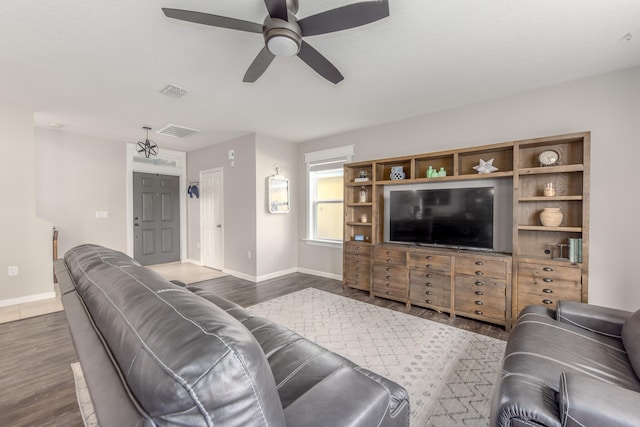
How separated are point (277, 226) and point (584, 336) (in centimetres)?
419

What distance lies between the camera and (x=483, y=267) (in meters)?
3.00

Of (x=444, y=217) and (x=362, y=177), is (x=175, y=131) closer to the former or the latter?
(x=362, y=177)

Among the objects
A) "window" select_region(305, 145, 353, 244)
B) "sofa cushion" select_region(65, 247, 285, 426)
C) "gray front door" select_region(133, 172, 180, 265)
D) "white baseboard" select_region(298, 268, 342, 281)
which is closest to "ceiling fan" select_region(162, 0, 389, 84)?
"sofa cushion" select_region(65, 247, 285, 426)

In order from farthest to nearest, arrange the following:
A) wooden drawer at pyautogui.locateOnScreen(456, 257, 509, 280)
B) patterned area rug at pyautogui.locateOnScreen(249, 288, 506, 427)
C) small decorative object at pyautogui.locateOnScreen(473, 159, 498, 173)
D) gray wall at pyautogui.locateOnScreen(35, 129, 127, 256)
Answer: gray wall at pyautogui.locateOnScreen(35, 129, 127, 256) < small decorative object at pyautogui.locateOnScreen(473, 159, 498, 173) < wooden drawer at pyautogui.locateOnScreen(456, 257, 509, 280) < patterned area rug at pyautogui.locateOnScreen(249, 288, 506, 427)

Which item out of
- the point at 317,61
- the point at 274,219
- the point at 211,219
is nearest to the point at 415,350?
the point at 317,61

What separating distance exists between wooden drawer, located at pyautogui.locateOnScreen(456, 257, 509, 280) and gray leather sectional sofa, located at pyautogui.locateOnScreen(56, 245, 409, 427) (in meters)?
2.40

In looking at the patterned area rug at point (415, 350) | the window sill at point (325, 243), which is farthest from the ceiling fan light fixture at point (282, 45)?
the window sill at point (325, 243)

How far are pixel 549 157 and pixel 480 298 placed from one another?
1607mm

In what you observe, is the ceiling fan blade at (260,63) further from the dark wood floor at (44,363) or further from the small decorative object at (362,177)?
the dark wood floor at (44,363)

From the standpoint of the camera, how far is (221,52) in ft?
7.65

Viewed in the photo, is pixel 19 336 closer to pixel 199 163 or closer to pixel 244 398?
pixel 244 398

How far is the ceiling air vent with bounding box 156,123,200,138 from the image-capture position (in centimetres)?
434

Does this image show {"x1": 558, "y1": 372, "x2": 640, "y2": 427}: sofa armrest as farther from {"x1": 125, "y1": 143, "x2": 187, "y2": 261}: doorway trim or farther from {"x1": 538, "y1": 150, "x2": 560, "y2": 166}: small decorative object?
{"x1": 125, "y1": 143, "x2": 187, "y2": 261}: doorway trim

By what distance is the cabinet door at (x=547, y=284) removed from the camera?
2.55 m
